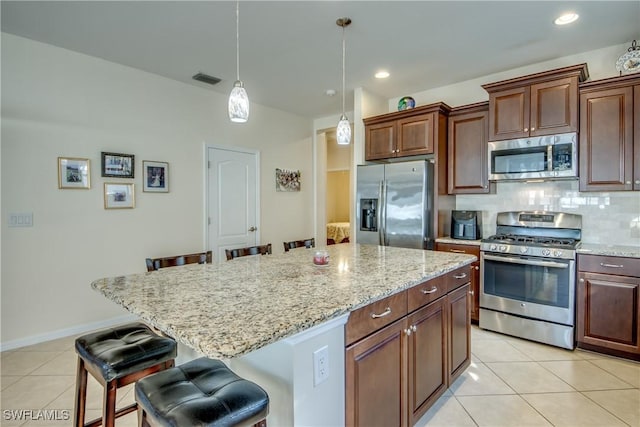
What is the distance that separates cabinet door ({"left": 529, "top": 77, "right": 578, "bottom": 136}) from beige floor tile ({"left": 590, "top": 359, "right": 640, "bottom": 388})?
196cm

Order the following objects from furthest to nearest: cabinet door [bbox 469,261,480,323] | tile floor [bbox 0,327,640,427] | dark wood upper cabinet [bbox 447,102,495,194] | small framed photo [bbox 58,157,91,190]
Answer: dark wood upper cabinet [bbox 447,102,495,194], cabinet door [bbox 469,261,480,323], small framed photo [bbox 58,157,91,190], tile floor [bbox 0,327,640,427]

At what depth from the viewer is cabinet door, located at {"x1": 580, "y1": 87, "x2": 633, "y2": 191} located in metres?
2.70

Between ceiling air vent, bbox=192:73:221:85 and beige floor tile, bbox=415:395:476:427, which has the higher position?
ceiling air vent, bbox=192:73:221:85

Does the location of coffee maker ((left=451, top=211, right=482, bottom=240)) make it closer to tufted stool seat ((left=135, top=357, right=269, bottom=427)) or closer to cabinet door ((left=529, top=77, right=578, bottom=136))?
cabinet door ((left=529, top=77, right=578, bottom=136))

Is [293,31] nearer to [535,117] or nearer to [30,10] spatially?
[30,10]

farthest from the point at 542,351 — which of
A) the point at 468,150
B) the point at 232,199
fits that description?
the point at 232,199

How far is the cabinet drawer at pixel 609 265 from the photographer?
2525 mm

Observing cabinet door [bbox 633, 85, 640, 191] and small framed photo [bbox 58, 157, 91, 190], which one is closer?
cabinet door [bbox 633, 85, 640, 191]

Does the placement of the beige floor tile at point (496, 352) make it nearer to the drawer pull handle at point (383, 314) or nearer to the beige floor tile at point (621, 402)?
the beige floor tile at point (621, 402)

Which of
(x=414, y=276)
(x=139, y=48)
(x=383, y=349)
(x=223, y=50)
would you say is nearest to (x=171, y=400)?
(x=383, y=349)

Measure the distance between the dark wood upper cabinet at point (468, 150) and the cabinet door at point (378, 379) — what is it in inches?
98.7

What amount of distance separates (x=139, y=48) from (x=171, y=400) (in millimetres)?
3210

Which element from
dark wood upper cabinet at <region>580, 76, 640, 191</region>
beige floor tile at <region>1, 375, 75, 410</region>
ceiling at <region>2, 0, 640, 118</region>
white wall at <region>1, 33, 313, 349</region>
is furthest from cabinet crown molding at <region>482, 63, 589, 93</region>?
beige floor tile at <region>1, 375, 75, 410</region>

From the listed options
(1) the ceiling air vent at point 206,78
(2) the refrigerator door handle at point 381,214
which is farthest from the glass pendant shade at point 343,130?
(1) the ceiling air vent at point 206,78
